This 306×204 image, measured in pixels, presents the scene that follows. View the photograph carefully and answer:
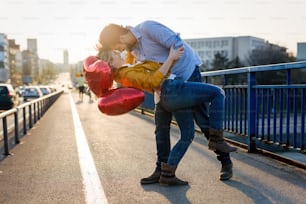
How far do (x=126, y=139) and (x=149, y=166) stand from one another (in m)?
2.92

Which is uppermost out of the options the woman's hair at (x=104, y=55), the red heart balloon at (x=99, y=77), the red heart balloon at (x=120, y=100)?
the woman's hair at (x=104, y=55)

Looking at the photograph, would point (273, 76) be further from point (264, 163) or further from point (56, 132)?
point (264, 163)

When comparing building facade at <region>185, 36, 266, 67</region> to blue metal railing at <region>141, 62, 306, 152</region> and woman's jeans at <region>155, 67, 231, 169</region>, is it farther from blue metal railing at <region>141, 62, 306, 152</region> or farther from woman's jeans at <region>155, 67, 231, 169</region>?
woman's jeans at <region>155, 67, 231, 169</region>

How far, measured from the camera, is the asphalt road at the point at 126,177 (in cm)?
399

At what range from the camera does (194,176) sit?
484 cm

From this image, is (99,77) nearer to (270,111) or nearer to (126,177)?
(126,177)

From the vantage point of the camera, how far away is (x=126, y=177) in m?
4.85

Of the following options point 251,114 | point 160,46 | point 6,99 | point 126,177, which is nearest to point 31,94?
point 6,99

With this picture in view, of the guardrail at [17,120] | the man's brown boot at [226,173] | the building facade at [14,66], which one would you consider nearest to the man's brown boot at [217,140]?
the man's brown boot at [226,173]

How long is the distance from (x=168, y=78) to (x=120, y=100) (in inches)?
21.5

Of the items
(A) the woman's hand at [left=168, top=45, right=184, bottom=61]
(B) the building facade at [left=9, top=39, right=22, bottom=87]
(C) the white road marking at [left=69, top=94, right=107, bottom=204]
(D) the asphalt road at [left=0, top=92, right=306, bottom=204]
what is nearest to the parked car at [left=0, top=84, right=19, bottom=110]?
(D) the asphalt road at [left=0, top=92, right=306, bottom=204]

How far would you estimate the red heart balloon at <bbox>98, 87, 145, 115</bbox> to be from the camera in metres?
4.16

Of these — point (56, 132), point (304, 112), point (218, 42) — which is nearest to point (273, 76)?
point (56, 132)

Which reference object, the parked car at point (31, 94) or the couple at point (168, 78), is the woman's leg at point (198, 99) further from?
the parked car at point (31, 94)
